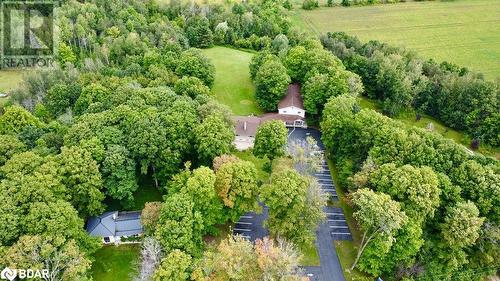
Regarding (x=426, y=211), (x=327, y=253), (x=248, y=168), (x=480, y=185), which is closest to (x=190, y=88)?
(x=248, y=168)

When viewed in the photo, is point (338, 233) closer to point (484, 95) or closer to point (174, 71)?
point (484, 95)

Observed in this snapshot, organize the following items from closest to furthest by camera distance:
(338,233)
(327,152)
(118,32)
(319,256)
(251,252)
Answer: (251,252)
(319,256)
(338,233)
(327,152)
(118,32)

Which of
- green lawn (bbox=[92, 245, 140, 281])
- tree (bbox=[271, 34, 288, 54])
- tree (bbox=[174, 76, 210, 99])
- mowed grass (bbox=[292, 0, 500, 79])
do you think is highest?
mowed grass (bbox=[292, 0, 500, 79])

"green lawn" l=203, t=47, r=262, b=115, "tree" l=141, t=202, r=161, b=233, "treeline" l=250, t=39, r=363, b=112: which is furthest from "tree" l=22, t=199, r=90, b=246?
"treeline" l=250, t=39, r=363, b=112

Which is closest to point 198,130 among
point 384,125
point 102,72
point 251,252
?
point 251,252

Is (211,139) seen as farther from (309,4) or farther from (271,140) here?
(309,4)

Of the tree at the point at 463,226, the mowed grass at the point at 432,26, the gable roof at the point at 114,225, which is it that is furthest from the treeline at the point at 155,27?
the tree at the point at 463,226

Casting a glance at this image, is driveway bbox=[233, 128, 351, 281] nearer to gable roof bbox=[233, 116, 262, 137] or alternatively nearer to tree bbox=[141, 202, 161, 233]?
tree bbox=[141, 202, 161, 233]
